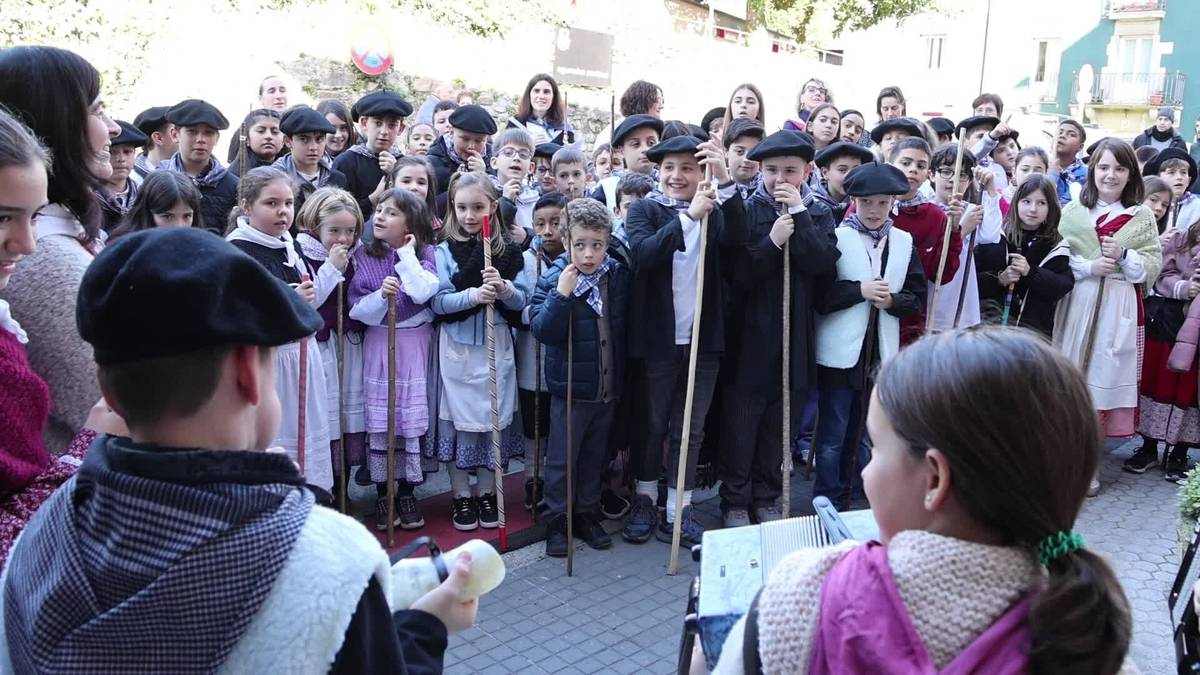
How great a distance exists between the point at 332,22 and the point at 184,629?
16104mm

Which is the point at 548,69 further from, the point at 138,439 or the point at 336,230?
the point at 138,439

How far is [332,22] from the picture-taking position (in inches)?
630

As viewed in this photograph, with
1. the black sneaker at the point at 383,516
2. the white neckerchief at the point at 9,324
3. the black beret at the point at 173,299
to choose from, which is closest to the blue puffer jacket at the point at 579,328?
the black sneaker at the point at 383,516

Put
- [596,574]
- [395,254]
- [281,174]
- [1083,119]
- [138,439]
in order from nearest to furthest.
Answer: [138,439] → [281,174] → [596,574] → [395,254] → [1083,119]

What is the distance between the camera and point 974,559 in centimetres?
139

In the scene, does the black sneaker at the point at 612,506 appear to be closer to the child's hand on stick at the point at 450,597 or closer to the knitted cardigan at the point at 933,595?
the child's hand on stick at the point at 450,597

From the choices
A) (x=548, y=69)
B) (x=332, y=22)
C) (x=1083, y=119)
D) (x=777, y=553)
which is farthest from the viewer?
(x=1083, y=119)

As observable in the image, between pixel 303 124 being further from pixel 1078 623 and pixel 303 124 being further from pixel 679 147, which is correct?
pixel 1078 623

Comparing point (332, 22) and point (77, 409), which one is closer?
point (77, 409)

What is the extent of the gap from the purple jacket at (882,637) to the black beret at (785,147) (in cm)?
421

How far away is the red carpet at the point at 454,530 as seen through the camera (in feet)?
17.1

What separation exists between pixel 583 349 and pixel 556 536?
1002 mm

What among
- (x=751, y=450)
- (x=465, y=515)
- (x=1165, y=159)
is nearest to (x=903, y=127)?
(x=1165, y=159)

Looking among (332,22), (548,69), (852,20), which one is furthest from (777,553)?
(852,20)
